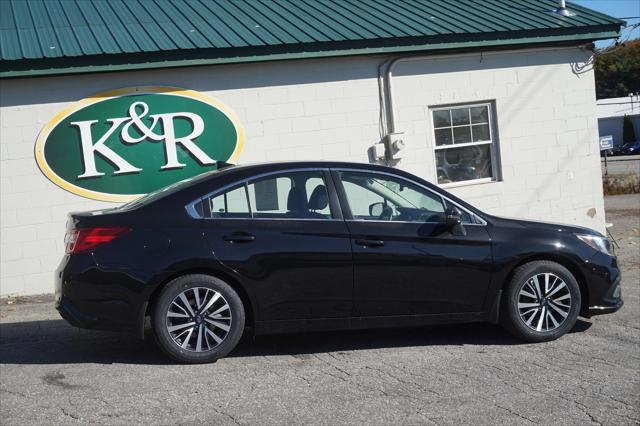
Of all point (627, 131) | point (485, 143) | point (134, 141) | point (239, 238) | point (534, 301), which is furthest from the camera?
point (627, 131)

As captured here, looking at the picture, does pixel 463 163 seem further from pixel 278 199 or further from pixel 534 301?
pixel 278 199

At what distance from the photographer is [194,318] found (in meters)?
6.62

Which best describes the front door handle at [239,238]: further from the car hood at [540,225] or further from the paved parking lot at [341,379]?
the car hood at [540,225]

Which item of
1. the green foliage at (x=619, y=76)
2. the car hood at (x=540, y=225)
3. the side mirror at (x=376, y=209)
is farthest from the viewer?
the green foliage at (x=619, y=76)

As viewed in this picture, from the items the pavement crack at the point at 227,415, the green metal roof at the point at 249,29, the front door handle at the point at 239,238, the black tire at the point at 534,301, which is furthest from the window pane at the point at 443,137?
the pavement crack at the point at 227,415

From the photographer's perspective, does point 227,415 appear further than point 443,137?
No

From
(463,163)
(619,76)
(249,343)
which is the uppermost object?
(619,76)

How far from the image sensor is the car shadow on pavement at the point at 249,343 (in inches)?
279

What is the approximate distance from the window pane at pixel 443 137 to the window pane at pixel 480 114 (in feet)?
1.64

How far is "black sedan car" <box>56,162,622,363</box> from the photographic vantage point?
6.60m

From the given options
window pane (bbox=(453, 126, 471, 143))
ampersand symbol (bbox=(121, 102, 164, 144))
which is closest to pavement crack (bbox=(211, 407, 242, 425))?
ampersand symbol (bbox=(121, 102, 164, 144))

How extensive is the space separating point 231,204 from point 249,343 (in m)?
1.38

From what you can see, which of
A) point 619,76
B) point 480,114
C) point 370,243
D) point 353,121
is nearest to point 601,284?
point 370,243

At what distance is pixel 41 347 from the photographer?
7543mm
